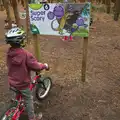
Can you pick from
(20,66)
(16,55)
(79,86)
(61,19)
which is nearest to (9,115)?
(20,66)

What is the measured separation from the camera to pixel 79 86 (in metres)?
4.49

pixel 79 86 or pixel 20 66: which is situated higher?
pixel 20 66

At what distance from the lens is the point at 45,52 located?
694 cm

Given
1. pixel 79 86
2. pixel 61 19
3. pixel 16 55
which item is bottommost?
pixel 79 86

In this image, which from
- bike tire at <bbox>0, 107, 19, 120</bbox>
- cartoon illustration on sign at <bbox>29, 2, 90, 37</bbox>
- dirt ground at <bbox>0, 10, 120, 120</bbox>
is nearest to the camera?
bike tire at <bbox>0, 107, 19, 120</bbox>

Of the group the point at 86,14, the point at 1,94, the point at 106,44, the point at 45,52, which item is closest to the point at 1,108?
the point at 1,94

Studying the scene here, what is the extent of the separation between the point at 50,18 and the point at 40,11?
0.78ft

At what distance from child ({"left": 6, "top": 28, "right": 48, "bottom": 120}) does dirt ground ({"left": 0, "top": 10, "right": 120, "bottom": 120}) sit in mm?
796

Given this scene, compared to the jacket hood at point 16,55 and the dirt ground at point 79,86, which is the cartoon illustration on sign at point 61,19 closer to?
the dirt ground at point 79,86

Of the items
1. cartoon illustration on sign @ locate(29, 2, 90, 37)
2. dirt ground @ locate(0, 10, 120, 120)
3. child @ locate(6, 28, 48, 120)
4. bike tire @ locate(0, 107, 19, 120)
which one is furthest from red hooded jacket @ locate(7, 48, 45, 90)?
cartoon illustration on sign @ locate(29, 2, 90, 37)

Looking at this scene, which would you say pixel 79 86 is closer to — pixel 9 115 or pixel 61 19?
pixel 61 19

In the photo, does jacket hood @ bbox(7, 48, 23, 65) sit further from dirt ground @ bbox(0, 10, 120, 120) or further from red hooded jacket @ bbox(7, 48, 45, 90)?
dirt ground @ bbox(0, 10, 120, 120)

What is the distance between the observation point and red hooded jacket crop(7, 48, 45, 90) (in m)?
2.85

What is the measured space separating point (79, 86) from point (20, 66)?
1.90m
